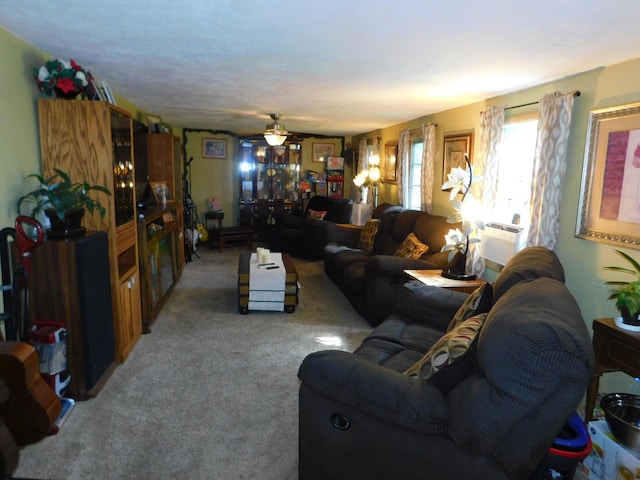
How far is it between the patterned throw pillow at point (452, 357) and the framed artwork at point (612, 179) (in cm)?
130

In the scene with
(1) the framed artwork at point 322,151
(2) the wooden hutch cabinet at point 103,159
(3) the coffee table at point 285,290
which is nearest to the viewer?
(2) the wooden hutch cabinet at point 103,159

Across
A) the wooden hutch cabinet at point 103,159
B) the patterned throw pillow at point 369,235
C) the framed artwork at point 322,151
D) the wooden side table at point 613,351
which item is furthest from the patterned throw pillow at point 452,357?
the framed artwork at point 322,151

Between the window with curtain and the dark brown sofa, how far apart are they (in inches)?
12.5

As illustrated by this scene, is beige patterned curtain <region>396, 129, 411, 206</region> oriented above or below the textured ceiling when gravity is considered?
below

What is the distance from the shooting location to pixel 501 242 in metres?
3.26

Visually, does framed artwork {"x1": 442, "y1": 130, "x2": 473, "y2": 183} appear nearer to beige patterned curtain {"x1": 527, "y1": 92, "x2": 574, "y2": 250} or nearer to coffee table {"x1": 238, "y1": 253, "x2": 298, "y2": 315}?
beige patterned curtain {"x1": 527, "y1": 92, "x2": 574, "y2": 250}

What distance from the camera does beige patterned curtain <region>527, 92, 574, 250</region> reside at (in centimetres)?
288

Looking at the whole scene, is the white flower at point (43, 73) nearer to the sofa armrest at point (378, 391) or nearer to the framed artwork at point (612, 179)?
the sofa armrest at point (378, 391)

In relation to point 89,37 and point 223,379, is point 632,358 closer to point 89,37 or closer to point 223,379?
point 223,379

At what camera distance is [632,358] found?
2021 millimetres

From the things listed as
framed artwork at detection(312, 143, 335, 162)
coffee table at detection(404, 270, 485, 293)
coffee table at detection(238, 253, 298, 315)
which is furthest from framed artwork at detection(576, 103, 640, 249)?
framed artwork at detection(312, 143, 335, 162)

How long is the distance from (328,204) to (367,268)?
341cm

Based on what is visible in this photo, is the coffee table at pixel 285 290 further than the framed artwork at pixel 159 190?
No

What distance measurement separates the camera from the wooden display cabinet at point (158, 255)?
3662mm
